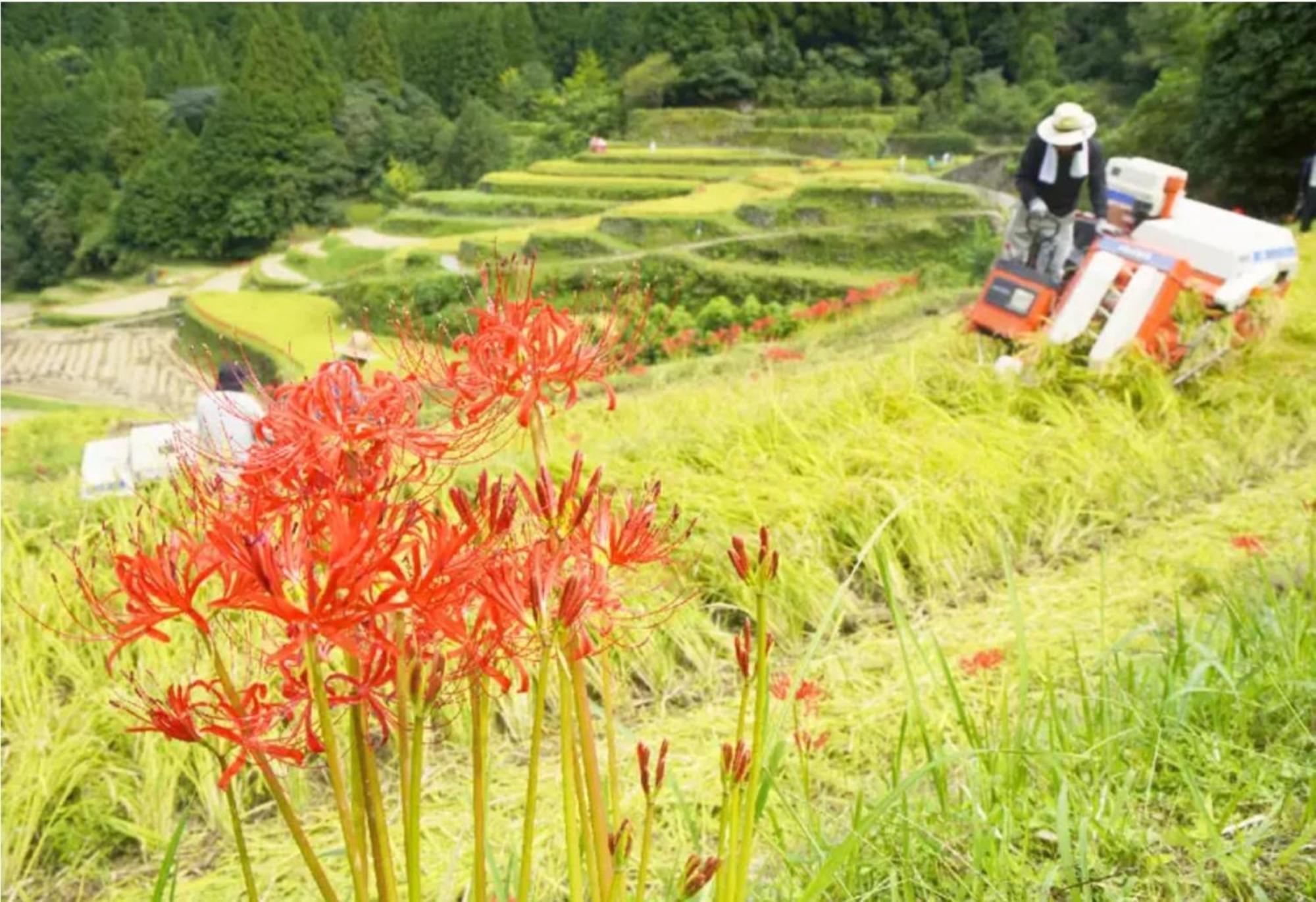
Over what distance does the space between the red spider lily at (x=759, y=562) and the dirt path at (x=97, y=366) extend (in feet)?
89.8

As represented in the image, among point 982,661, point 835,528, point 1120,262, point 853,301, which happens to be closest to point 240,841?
point 982,661

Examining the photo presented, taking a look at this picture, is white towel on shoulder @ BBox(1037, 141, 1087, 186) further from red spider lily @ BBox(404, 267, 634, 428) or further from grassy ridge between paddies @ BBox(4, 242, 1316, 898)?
red spider lily @ BBox(404, 267, 634, 428)

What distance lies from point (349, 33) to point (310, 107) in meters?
13.2

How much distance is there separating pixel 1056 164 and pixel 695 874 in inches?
189

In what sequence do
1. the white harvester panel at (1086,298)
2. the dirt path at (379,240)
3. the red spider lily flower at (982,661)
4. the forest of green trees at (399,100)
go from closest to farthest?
the red spider lily flower at (982,661), the white harvester panel at (1086,298), the dirt path at (379,240), the forest of green trees at (399,100)

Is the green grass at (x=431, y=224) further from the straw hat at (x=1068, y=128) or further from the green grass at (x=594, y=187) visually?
the straw hat at (x=1068, y=128)

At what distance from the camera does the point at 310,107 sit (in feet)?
161

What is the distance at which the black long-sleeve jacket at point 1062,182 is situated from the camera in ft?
15.4

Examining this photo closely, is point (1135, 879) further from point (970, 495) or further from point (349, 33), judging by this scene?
point (349, 33)

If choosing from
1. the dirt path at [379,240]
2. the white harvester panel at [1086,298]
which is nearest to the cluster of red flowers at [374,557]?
the white harvester panel at [1086,298]

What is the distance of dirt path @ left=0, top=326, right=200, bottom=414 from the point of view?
2916 centimetres

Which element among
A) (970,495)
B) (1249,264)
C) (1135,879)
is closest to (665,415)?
(970,495)

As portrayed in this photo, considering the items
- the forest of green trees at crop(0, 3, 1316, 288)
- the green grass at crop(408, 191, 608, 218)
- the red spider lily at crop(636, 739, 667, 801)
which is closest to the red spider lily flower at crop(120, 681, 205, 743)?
the red spider lily at crop(636, 739, 667, 801)

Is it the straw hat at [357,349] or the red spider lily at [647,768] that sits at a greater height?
the straw hat at [357,349]
